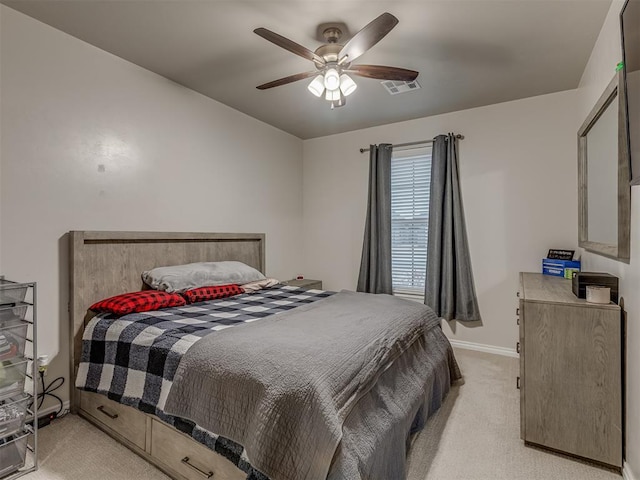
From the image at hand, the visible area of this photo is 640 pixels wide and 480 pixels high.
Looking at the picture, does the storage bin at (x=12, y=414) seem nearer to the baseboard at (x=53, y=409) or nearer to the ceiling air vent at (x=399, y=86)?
the baseboard at (x=53, y=409)

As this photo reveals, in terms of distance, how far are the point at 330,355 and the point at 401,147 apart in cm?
313

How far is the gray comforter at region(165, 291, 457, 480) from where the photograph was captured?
1186mm

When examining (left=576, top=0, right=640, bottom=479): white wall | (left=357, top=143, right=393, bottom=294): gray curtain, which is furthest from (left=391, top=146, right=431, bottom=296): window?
(left=576, top=0, right=640, bottom=479): white wall

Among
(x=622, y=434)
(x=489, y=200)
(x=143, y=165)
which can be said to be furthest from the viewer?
(x=489, y=200)

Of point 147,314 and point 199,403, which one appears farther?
point 147,314

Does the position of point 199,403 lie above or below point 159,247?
below

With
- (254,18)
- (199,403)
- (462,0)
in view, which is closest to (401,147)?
(462,0)

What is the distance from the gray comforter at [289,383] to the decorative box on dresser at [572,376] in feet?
2.13

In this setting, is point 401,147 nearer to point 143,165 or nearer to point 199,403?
point 143,165

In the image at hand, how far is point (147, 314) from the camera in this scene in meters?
2.12

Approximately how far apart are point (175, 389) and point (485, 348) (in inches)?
123

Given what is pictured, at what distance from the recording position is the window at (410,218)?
3.92m

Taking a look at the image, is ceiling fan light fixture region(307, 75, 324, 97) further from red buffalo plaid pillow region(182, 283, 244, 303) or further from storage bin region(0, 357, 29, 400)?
storage bin region(0, 357, 29, 400)

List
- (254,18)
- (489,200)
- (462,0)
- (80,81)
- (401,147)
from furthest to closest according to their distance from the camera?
1. (401,147)
2. (489,200)
3. (80,81)
4. (254,18)
5. (462,0)
